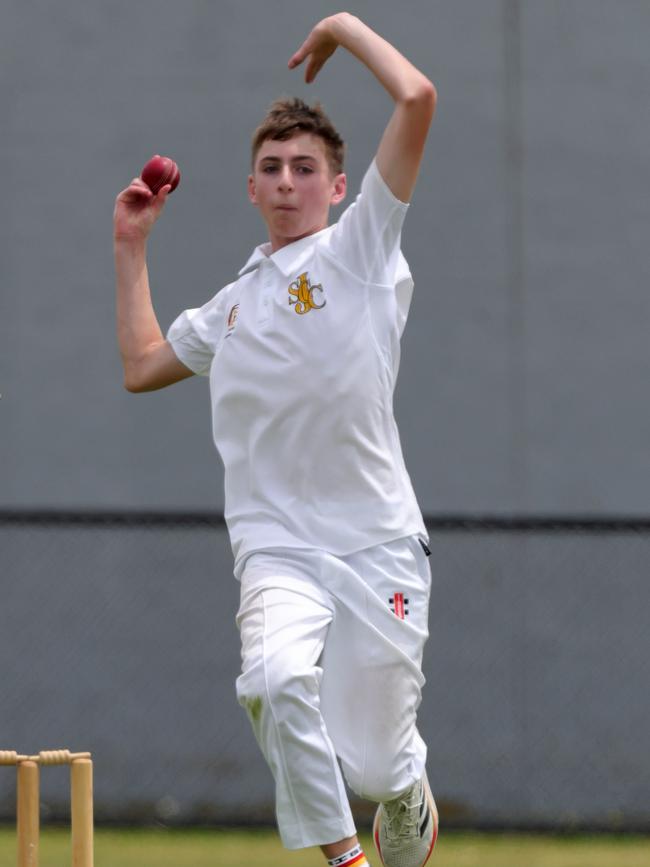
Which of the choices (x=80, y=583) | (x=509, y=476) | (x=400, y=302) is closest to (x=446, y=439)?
(x=509, y=476)

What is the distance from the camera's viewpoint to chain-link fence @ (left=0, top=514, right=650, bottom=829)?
7.86 m

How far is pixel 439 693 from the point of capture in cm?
800

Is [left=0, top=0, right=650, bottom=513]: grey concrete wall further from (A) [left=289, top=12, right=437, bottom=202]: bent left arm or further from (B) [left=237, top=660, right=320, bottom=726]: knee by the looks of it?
(B) [left=237, top=660, right=320, bottom=726]: knee

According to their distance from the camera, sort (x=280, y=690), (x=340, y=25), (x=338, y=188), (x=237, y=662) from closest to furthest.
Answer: (x=280, y=690), (x=340, y=25), (x=338, y=188), (x=237, y=662)

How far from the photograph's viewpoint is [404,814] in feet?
14.8

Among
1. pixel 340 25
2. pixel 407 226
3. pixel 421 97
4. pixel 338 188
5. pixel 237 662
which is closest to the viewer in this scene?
pixel 421 97

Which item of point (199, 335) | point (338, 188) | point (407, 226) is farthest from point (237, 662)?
point (338, 188)

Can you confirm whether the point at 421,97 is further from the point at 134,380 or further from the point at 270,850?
the point at 270,850

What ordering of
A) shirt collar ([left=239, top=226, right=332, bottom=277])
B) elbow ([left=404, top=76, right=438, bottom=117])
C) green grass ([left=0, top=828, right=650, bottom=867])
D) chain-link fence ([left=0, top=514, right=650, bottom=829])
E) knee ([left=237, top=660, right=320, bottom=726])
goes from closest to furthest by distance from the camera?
knee ([left=237, top=660, right=320, bottom=726]) < elbow ([left=404, top=76, right=438, bottom=117]) < shirt collar ([left=239, top=226, right=332, bottom=277]) < green grass ([left=0, top=828, right=650, bottom=867]) < chain-link fence ([left=0, top=514, right=650, bottom=829])

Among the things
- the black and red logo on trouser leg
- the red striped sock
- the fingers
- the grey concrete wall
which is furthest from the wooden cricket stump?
the grey concrete wall

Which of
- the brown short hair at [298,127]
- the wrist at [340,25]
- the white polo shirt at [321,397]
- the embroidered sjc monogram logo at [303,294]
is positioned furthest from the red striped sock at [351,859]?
the wrist at [340,25]

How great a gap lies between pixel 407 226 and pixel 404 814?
452 cm

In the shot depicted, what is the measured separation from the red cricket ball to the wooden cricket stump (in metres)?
1.65

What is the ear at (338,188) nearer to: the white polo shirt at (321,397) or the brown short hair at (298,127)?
the brown short hair at (298,127)
